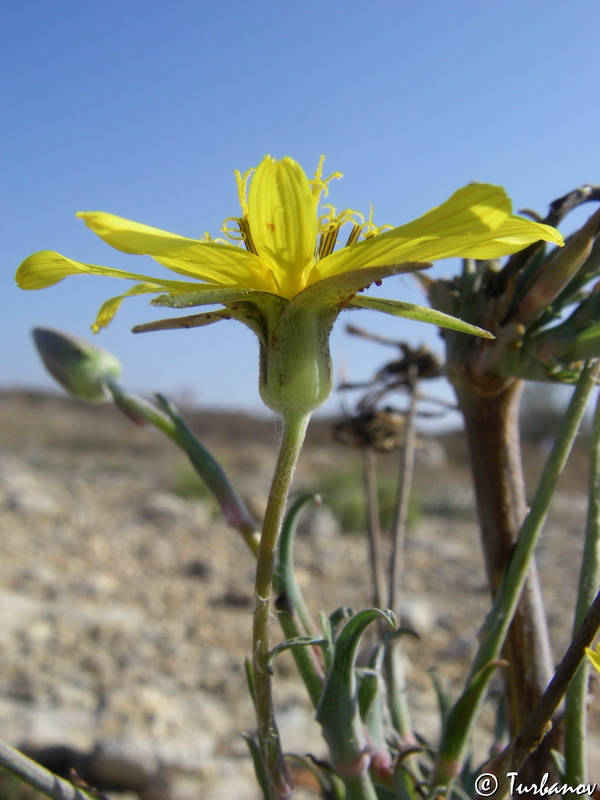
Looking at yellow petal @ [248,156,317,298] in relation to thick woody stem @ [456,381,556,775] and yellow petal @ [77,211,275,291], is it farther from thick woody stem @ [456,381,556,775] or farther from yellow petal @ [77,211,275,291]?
thick woody stem @ [456,381,556,775]

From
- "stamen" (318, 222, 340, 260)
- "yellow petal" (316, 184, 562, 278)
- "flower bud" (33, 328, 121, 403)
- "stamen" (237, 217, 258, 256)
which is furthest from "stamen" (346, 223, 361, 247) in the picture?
"flower bud" (33, 328, 121, 403)

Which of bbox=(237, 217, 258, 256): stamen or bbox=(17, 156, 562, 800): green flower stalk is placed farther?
bbox=(237, 217, 258, 256): stamen

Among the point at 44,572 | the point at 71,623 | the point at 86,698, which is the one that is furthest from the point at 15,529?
the point at 86,698

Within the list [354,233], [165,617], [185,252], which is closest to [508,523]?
[354,233]

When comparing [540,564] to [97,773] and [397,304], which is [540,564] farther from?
[397,304]

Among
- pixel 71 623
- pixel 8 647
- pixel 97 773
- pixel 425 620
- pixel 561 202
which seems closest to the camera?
pixel 561 202

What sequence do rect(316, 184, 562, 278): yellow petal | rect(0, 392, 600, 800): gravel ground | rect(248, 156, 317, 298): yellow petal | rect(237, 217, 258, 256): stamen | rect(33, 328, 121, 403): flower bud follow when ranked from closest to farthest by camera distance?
rect(316, 184, 562, 278): yellow petal < rect(248, 156, 317, 298): yellow petal < rect(237, 217, 258, 256): stamen < rect(33, 328, 121, 403): flower bud < rect(0, 392, 600, 800): gravel ground

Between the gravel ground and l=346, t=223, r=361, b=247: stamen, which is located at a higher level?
l=346, t=223, r=361, b=247: stamen
